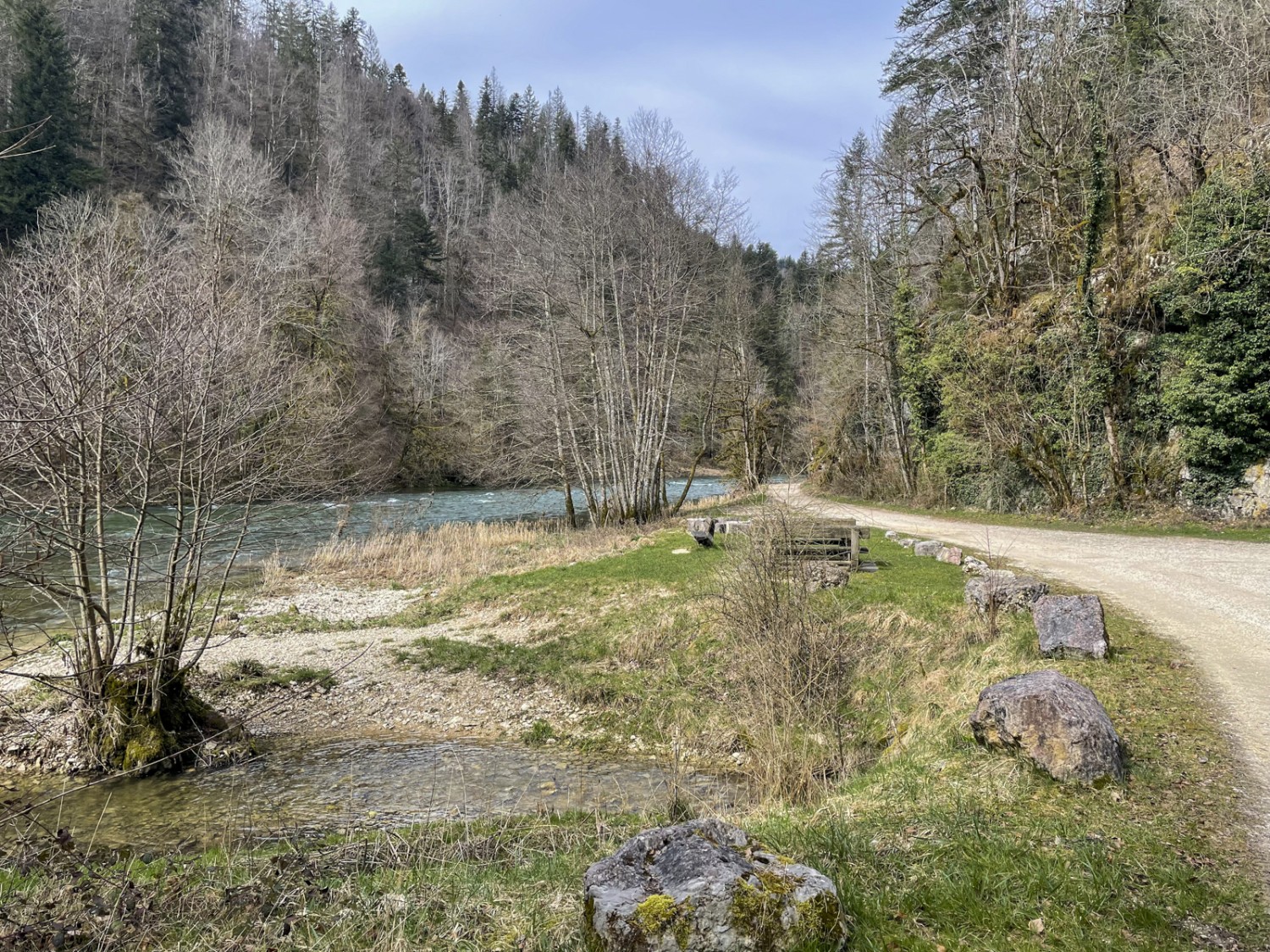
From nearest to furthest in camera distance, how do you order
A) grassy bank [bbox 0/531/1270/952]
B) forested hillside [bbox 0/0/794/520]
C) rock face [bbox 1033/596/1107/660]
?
grassy bank [bbox 0/531/1270/952] → rock face [bbox 1033/596/1107/660] → forested hillside [bbox 0/0/794/520]

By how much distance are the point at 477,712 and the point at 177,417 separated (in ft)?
17.8

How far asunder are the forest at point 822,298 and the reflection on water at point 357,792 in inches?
140

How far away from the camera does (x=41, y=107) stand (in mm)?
37031

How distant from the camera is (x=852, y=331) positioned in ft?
101

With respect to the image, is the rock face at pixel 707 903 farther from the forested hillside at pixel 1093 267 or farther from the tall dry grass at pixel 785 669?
the forested hillside at pixel 1093 267

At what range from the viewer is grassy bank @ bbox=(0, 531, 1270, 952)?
3.30 m

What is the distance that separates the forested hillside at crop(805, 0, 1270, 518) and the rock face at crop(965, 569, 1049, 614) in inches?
373

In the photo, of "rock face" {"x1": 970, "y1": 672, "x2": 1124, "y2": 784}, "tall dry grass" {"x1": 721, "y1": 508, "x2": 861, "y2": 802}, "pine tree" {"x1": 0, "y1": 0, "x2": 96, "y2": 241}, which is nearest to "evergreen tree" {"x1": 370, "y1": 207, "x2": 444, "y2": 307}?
"pine tree" {"x1": 0, "y1": 0, "x2": 96, "y2": 241}

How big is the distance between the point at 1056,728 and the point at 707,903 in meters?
3.31

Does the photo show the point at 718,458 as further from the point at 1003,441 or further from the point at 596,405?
the point at 1003,441

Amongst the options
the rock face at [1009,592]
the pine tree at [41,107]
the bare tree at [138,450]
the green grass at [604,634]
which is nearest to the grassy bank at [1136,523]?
the green grass at [604,634]

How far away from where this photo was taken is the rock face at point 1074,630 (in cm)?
704

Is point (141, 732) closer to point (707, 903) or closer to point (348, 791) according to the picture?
point (348, 791)

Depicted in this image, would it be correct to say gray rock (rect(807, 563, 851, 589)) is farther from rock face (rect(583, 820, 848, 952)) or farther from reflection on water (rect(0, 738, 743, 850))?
rock face (rect(583, 820, 848, 952))
